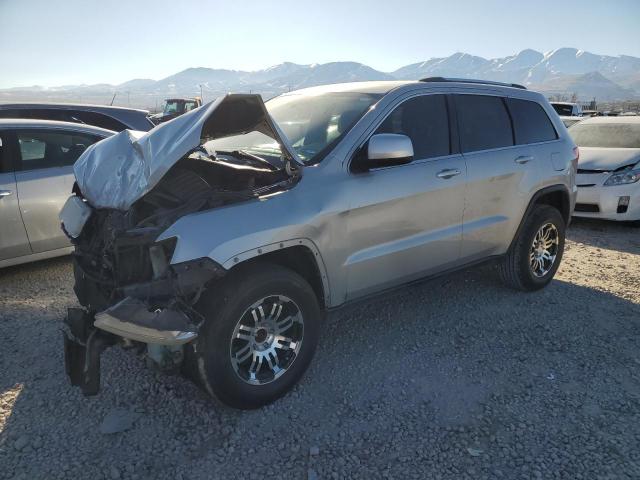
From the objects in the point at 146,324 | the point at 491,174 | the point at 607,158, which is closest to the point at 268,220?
the point at 146,324

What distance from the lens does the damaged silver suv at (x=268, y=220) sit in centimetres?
259

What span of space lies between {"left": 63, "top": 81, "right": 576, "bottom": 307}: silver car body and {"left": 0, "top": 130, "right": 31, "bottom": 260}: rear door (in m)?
2.07

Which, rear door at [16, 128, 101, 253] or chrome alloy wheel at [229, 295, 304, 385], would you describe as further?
rear door at [16, 128, 101, 253]

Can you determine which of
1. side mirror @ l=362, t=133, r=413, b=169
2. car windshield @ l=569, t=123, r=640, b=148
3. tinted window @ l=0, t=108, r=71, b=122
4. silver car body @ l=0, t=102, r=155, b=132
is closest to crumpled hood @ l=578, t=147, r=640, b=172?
car windshield @ l=569, t=123, r=640, b=148

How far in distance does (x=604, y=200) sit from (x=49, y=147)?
732cm

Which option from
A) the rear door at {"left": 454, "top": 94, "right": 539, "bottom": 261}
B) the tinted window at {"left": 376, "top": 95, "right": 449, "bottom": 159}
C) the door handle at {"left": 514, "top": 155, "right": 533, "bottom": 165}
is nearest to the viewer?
the tinted window at {"left": 376, "top": 95, "right": 449, "bottom": 159}

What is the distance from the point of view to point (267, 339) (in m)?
2.93

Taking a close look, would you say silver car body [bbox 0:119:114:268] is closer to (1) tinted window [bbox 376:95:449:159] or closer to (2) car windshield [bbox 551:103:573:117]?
(1) tinted window [bbox 376:95:449:159]

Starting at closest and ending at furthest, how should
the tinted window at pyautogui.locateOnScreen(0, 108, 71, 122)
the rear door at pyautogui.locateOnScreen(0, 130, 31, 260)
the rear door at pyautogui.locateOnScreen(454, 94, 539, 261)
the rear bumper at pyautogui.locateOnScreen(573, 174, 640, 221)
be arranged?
the rear door at pyautogui.locateOnScreen(454, 94, 539, 261) < the rear door at pyautogui.locateOnScreen(0, 130, 31, 260) < the tinted window at pyautogui.locateOnScreen(0, 108, 71, 122) < the rear bumper at pyautogui.locateOnScreen(573, 174, 640, 221)

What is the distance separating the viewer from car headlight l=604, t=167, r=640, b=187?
7.18 meters

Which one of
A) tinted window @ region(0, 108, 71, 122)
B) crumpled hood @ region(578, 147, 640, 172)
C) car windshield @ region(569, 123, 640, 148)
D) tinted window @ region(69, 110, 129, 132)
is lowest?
crumpled hood @ region(578, 147, 640, 172)

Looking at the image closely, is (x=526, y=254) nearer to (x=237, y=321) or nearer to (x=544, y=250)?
(x=544, y=250)

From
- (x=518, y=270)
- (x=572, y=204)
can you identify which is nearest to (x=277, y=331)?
(x=518, y=270)

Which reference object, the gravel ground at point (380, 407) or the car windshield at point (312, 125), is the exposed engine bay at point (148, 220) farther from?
the gravel ground at point (380, 407)
